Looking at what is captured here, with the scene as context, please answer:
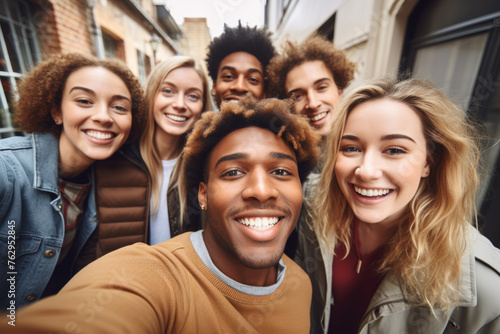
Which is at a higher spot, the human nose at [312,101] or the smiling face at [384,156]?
the human nose at [312,101]

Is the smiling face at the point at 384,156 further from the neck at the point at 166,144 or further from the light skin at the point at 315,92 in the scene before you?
the neck at the point at 166,144

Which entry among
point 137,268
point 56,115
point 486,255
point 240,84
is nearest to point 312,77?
point 240,84

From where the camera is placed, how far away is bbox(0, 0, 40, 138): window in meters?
3.32

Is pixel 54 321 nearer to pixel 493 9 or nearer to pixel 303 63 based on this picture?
pixel 303 63

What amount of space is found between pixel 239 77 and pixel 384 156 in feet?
Result: 6.18

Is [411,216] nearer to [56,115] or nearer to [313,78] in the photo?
[313,78]

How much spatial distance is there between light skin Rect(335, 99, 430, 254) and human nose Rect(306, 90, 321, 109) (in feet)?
3.03

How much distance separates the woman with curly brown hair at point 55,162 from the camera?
143 centimetres

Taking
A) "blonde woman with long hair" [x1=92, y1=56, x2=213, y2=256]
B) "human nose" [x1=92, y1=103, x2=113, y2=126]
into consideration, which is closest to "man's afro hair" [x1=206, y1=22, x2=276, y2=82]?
"blonde woman with long hair" [x1=92, y1=56, x2=213, y2=256]

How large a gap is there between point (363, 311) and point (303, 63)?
2535mm

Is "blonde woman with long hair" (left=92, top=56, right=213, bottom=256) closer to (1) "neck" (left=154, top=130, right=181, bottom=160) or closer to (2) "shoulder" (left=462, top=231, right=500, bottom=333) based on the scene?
(1) "neck" (left=154, top=130, right=181, bottom=160)

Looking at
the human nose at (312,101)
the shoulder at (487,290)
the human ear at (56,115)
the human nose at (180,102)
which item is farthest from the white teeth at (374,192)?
the human ear at (56,115)

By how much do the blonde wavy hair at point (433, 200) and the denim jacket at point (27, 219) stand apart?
2129mm

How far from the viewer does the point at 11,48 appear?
3.51m
